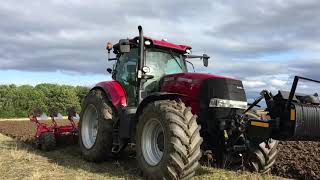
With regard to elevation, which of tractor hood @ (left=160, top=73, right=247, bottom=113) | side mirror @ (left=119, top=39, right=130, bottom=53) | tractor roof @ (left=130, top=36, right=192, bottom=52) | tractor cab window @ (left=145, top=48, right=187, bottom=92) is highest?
tractor roof @ (left=130, top=36, right=192, bottom=52)

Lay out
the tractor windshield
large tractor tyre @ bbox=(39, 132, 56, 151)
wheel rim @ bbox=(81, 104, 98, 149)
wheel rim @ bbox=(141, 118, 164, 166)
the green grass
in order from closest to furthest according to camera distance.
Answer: wheel rim @ bbox=(141, 118, 164, 166), the green grass, the tractor windshield, wheel rim @ bbox=(81, 104, 98, 149), large tractor tyre @ bbox=(39, 132, 56, 151)

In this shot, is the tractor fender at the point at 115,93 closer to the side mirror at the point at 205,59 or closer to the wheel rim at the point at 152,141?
the wheel rim at the point at 152,141

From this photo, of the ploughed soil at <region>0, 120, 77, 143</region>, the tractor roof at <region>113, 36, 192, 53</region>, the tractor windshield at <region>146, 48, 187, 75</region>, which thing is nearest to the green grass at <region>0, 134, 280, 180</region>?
the tractor windshield at <region>146, 48, 187, 75</region>

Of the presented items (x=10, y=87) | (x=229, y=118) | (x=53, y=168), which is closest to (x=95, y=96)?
(x=53, y=168)

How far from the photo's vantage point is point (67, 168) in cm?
834

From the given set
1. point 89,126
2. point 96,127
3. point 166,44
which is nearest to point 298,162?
point 166,44

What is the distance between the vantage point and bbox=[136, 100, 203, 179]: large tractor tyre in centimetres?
651

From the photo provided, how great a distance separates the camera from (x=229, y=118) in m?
7.48

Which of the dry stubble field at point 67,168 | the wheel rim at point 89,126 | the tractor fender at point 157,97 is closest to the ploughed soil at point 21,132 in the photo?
the dry stubble field at point 67,168

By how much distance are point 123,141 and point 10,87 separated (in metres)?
48.6

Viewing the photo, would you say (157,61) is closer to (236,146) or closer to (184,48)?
(184,48)

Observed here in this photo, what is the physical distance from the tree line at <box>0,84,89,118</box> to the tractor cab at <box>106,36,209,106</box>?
1292 inches

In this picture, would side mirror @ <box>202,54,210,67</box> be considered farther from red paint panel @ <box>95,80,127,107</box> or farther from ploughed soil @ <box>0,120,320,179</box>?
ploughed soil @ <box>0,120,320,179</box>

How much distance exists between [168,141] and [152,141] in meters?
0.89
